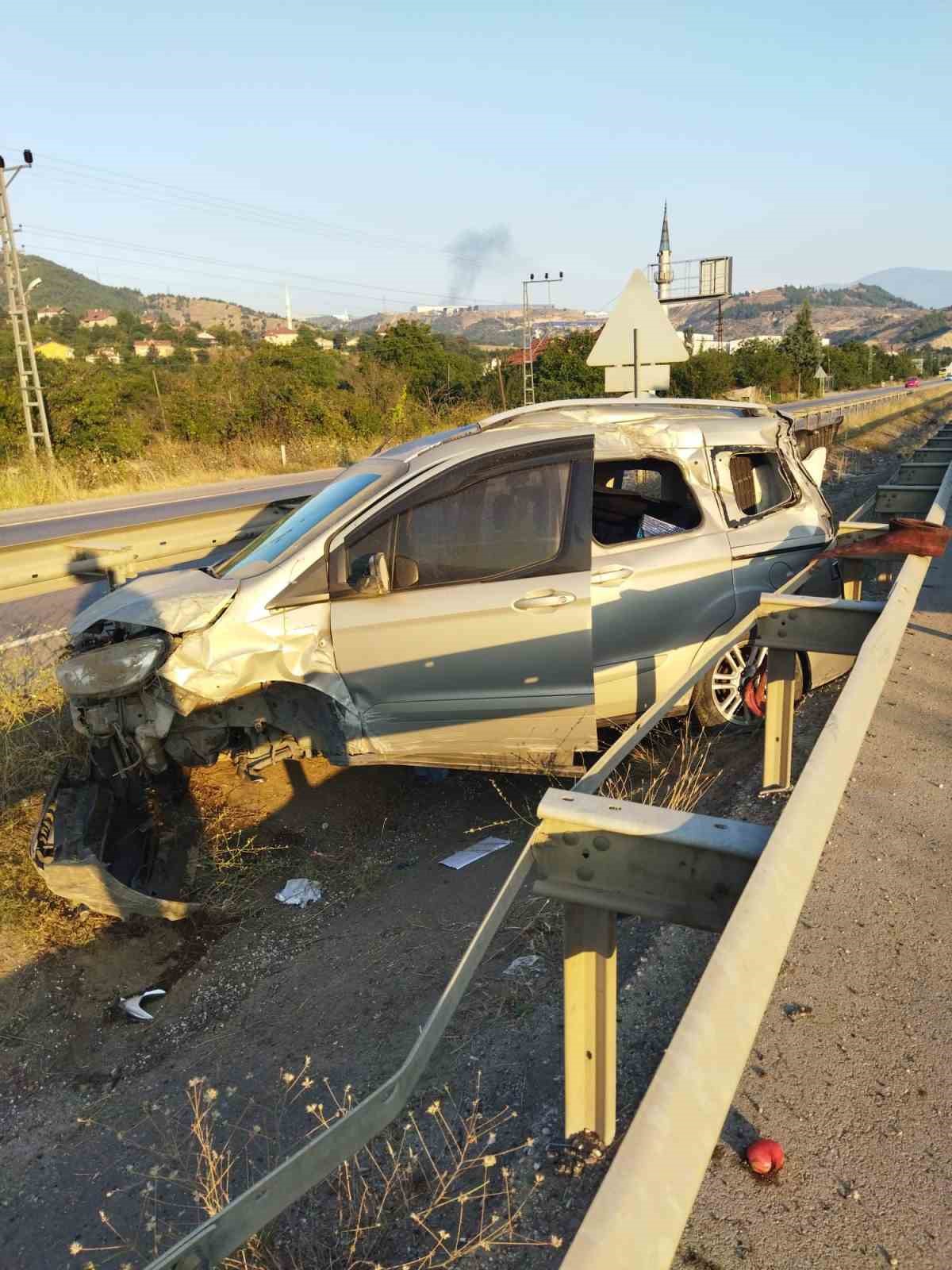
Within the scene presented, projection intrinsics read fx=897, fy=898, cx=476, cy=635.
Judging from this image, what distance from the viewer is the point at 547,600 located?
457 cm

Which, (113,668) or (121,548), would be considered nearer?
(113,668)

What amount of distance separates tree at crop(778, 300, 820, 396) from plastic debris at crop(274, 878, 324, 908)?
71.5 metres

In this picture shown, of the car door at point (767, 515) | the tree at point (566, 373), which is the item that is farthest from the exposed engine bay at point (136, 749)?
the tree at point (566, 373)

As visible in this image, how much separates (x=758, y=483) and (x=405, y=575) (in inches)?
99.6

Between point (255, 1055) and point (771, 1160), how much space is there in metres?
2.16

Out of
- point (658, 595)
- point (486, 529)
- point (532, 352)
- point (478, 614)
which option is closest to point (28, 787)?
point (478, 614)

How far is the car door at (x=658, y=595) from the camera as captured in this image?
4781 millimetres

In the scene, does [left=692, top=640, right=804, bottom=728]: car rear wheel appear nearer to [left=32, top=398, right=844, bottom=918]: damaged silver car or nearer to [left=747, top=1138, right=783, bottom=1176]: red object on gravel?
[left=32, top=398, right=844, bottom=918]: damaged silver car

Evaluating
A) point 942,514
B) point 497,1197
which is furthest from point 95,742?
point 942,514

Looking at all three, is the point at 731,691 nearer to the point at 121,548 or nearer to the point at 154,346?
the point at 121,548

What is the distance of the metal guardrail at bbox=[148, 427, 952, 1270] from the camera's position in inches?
45.0

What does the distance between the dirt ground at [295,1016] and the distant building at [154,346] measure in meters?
81.1

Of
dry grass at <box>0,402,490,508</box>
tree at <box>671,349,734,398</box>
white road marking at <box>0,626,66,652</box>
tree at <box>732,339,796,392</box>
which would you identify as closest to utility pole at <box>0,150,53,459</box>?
dry grass at <box>0,402,490,508</box>

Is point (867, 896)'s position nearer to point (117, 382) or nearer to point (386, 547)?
point (386, 547)
